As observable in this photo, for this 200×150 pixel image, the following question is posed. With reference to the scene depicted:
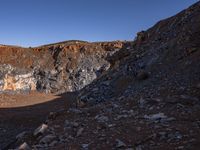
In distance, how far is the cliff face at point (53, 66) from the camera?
59.6 metres

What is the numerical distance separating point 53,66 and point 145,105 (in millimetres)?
49830

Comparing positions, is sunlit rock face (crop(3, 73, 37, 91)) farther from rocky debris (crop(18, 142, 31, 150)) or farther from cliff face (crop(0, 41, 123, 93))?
rocky debris (crop(18, 142, 31, 150))

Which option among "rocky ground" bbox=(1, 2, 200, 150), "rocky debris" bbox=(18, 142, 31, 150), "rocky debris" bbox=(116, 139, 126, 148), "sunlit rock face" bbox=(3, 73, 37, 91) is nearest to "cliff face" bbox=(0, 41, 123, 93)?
"sunlit rock face" bbox=(3, 73, 37, 91)

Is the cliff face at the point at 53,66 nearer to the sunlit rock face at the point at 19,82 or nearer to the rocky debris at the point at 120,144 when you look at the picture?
the sunlit rock face at the point at 19,82

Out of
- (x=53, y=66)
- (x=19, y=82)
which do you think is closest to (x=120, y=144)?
(x=19, y=82)

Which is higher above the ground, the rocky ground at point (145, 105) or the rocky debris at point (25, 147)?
the rocky ground at point (145, 105)

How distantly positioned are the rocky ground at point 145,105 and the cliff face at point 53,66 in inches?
1328

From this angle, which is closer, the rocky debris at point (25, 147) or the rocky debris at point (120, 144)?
the rocky debris at point (120, 144)

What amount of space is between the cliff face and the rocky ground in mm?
33735

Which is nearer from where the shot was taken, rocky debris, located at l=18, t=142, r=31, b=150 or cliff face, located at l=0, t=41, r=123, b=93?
rocky debris, located at l=18, t=142, r=31, b=150

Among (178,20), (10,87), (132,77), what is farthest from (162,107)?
(10,87)

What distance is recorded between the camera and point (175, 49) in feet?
67.1

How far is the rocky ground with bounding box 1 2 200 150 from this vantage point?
1152cm

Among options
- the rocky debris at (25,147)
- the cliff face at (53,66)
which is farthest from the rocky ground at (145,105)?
the cliff face at (53,66)
